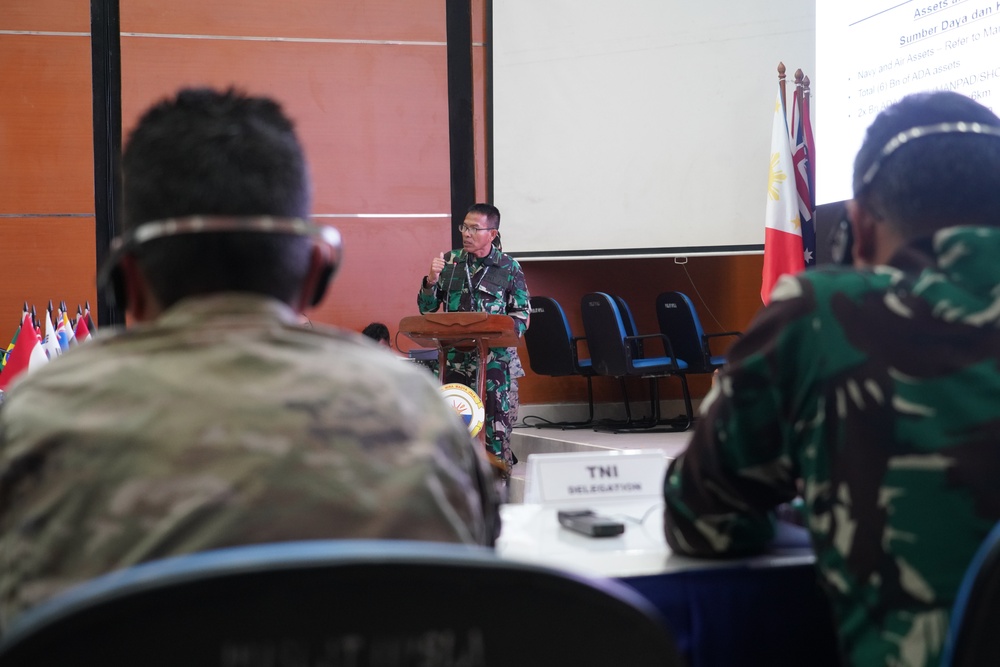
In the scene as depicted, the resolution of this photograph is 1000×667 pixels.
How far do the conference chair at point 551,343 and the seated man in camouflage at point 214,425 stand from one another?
220 inches

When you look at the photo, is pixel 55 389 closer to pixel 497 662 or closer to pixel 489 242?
pixel 497 662

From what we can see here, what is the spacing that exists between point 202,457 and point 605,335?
5742mm

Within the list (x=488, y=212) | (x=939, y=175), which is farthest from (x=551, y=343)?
(x=939, y=175)

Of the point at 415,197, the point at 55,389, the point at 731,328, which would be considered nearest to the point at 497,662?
the point at 55,389

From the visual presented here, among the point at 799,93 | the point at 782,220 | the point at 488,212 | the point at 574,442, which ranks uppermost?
the point at 799,93

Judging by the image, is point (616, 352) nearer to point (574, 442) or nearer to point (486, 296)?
point (574, 442)

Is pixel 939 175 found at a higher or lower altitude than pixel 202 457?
higher

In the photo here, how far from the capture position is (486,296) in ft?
17.5

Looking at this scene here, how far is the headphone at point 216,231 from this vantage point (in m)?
0.89

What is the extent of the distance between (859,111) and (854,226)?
277 centimetres

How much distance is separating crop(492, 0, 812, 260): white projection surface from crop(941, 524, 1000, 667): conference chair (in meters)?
6.20

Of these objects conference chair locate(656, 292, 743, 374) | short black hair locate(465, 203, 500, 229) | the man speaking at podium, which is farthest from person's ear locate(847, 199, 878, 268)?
conference chair locate(656, 292, 743, 374)

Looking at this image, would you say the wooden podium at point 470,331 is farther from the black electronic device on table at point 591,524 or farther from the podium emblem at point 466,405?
the black electronic device on table at point 591,524

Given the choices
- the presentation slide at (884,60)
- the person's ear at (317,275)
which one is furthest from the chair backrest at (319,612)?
the presentation slide at (884,60)
